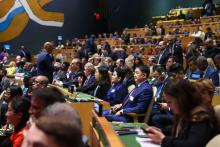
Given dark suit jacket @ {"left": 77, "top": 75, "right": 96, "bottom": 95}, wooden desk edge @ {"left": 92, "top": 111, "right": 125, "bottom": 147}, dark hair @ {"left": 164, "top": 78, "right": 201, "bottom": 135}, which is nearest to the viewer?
wooden desk edge @ {"left": 92, "top": 111, "right": 125, "bottom": 147}

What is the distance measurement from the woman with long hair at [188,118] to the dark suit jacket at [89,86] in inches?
197

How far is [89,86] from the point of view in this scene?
7836 millimetres

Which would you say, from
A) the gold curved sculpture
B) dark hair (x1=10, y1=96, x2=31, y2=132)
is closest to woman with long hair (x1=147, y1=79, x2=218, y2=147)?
dark hair (x1=10, y1=96, x2=31, y2=132)

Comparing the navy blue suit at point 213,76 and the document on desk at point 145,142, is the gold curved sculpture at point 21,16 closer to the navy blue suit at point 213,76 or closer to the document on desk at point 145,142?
the navy blue suit at point 213,76

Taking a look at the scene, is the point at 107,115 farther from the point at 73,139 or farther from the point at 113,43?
the point at 113,43

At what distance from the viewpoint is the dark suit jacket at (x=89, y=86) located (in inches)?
308

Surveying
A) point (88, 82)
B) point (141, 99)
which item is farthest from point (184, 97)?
point (88, 82)

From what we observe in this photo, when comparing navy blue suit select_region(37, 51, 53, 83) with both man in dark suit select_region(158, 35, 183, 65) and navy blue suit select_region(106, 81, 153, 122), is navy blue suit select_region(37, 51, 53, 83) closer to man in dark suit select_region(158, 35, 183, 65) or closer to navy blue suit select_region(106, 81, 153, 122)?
navy blue suit select_region(106, 81, 153, 122)

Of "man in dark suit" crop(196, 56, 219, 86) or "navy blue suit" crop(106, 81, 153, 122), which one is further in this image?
"man in dark suit" crop(196, 56, 219, 86)

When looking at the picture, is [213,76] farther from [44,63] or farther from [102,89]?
[44,63]

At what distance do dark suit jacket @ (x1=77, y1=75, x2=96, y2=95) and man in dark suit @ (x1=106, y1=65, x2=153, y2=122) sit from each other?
242cm

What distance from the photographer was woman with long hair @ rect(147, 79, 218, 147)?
2.62 meters

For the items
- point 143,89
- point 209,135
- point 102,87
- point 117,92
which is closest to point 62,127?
point 209,135

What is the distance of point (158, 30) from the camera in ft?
54.7
